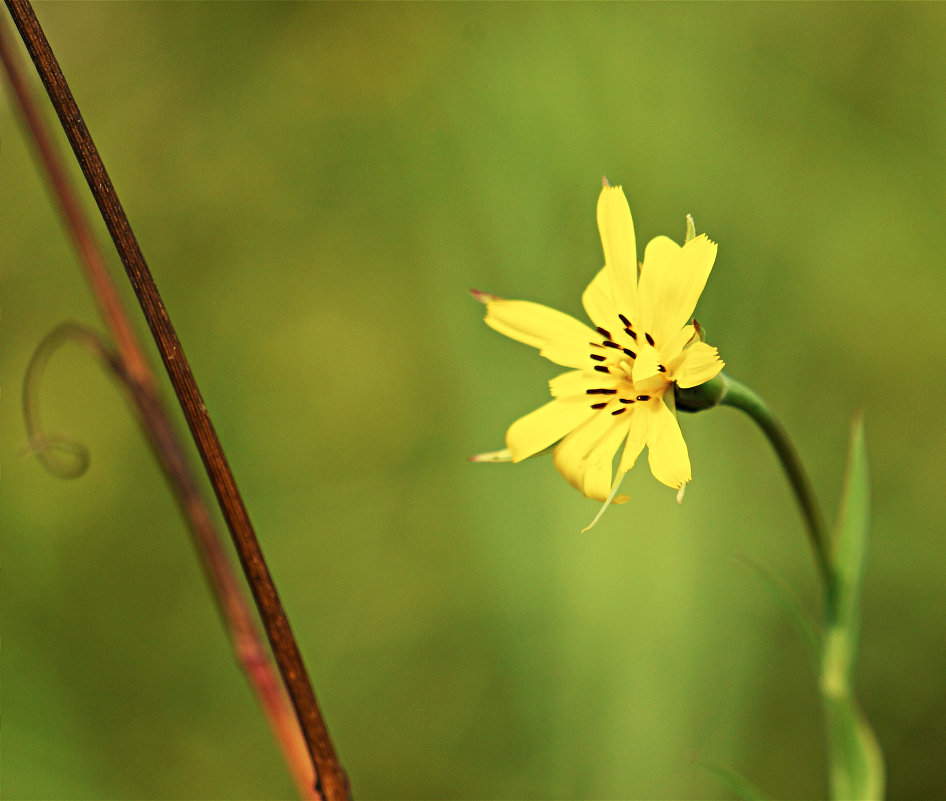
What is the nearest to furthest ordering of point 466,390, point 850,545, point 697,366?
1. point 697,366
2. point 850,545
3. point 466,390

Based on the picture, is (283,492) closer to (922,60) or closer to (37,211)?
(37,211)

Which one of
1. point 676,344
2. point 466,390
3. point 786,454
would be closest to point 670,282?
point 676,344

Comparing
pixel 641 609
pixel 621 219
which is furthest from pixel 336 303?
pixel 621 219

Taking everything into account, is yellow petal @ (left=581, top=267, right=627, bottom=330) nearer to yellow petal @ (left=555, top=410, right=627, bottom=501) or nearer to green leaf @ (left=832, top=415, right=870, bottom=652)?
yellow petal @ (left=555, top=410, right=627, bottom=501)

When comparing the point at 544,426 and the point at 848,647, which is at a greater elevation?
the point at 544,426

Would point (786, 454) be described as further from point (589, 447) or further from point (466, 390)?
point (466, 390)

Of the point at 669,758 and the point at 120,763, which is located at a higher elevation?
the point at 120,763

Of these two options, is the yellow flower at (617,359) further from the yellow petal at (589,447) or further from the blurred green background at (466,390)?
the blurred green background at (466,390)

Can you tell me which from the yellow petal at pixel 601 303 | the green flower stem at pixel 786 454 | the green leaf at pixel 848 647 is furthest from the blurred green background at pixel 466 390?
the yellow petal at pixel 601 303
